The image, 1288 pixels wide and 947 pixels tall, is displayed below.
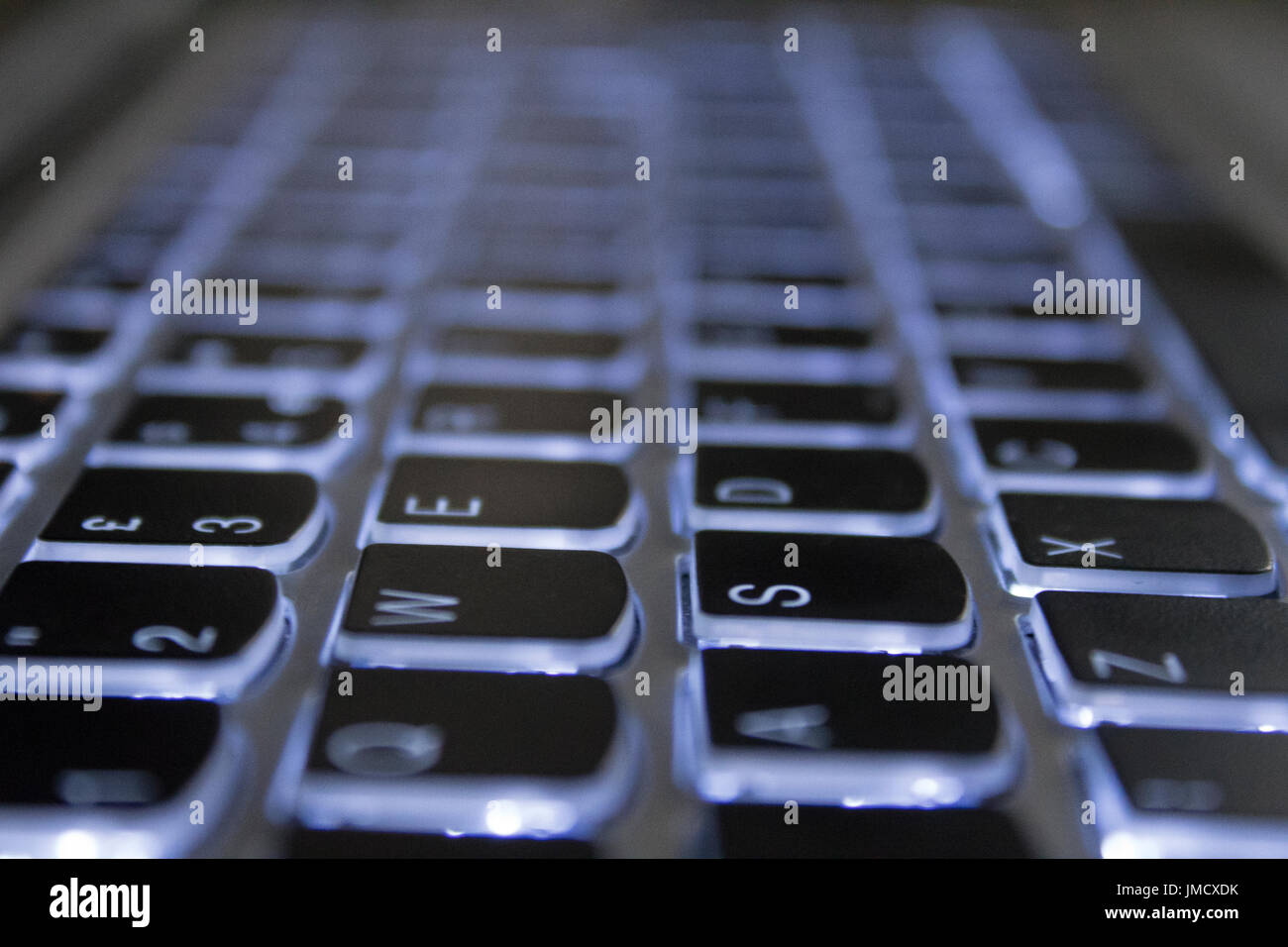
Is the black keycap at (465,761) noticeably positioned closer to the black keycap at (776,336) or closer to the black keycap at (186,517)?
the black keycap at (186,517)

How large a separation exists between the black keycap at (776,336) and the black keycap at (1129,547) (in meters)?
0.11

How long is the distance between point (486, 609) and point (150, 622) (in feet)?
0.24

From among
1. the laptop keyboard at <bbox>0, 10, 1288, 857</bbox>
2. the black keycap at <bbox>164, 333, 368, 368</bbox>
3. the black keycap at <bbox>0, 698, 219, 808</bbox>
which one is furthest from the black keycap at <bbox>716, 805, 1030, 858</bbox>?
the black keycap at <bbox>164, 333, 368, 368</bbox>

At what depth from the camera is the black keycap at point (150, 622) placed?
23 cm

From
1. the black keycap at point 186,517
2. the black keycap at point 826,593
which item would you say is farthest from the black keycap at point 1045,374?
the black keycap at point 186,517

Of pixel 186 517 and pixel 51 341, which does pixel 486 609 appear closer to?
pixel 186 517

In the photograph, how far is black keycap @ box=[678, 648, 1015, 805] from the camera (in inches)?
8.5

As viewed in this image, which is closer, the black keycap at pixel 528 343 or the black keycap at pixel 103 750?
the black keycap at pixel 103 750

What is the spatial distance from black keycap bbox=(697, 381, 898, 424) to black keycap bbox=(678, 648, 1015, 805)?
0.39ft

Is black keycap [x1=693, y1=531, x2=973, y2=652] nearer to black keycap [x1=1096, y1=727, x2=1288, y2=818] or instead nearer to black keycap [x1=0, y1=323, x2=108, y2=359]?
black keycap [x1=1096, y1=727, x2=1288, y2=818]

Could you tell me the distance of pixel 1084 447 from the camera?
1.09 feet

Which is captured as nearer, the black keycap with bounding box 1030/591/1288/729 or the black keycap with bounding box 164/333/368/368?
the black keycap with bounding box 1030/591/1288/729

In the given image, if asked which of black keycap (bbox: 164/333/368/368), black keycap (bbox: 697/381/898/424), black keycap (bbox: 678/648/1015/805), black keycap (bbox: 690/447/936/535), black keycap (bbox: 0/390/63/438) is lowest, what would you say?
black keycap (bbox: 678/648/1015/805)
